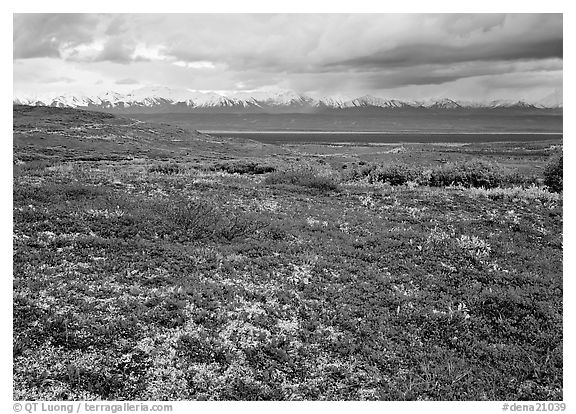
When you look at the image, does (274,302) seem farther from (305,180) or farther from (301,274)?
(305,180)

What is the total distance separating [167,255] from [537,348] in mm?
10873

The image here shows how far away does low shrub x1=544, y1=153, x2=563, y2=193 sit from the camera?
111 ft

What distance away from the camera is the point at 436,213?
22.1 meters

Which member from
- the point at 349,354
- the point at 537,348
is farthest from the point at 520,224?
the point at 349,354

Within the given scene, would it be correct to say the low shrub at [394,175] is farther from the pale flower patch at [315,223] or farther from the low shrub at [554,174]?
the pale flower patch at [315,223]

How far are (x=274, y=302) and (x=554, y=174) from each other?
3185 cm

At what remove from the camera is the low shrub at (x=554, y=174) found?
33.7m

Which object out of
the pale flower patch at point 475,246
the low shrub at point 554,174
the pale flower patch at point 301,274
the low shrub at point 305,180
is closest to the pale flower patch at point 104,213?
the pale flower patch at point 301,274

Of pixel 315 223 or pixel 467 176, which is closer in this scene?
pixel 315 223

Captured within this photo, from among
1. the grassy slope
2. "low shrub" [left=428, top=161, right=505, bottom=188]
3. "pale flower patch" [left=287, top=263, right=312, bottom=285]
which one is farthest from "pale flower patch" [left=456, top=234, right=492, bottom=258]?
"low shrub" [left=428, top=161, right=505, bottom=188]

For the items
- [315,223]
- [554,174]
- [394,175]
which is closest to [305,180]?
[394,175]

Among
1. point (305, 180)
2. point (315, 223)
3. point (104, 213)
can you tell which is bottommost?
point (315, 223)

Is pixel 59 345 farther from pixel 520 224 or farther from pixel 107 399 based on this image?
pixel 520 224

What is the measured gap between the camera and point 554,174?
34.8 meters
